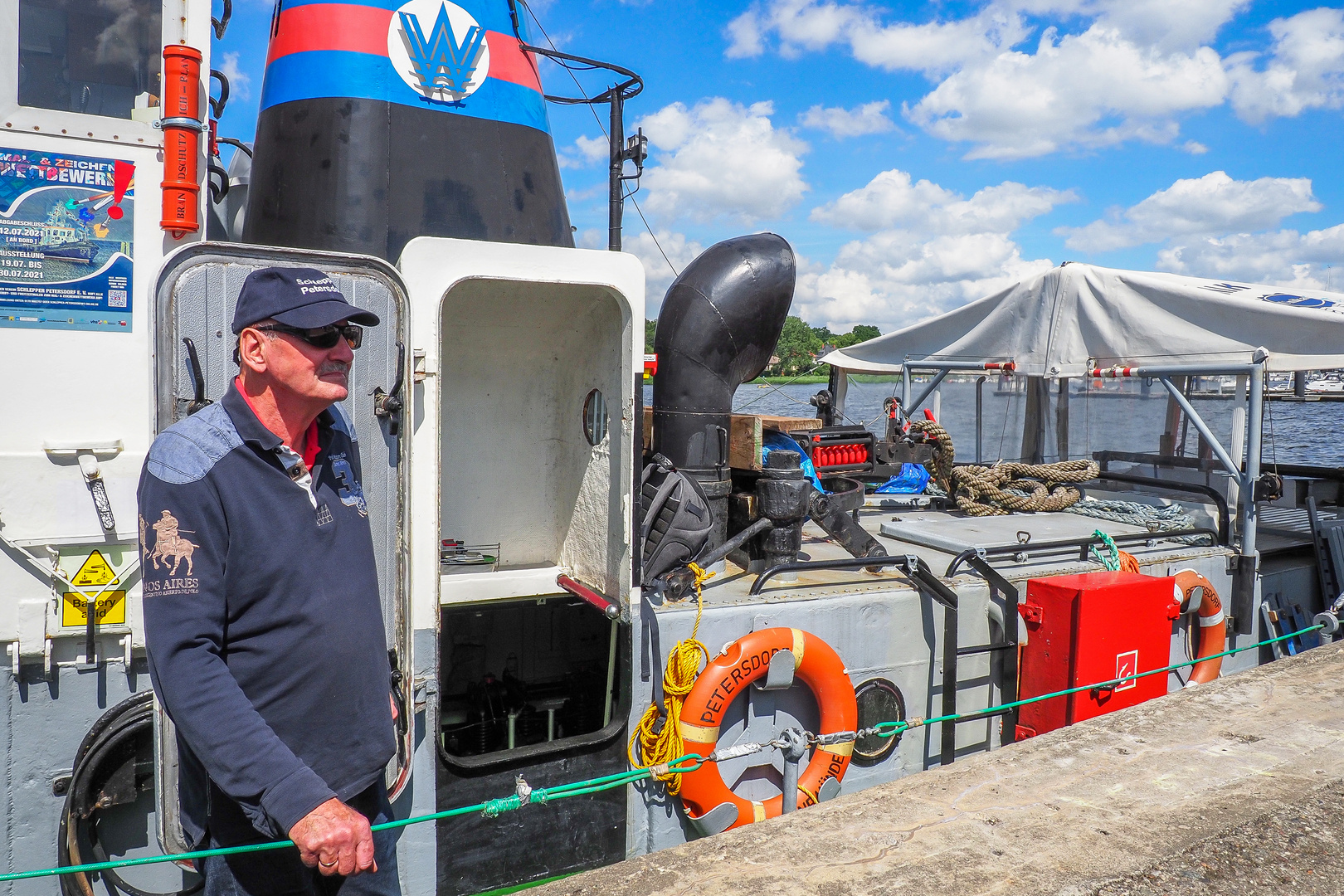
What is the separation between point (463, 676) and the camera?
4.71m

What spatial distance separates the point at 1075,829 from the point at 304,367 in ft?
7.80

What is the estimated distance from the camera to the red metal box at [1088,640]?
166 inches

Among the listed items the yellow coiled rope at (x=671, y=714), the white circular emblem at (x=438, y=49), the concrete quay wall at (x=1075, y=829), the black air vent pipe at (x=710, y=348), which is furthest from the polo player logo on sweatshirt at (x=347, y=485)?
the white circular emblem at (x=438, y=49)

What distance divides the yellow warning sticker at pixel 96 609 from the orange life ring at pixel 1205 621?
17.3 feet

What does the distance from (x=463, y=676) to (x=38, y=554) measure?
2286 mm

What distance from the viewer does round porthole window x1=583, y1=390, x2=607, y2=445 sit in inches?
161

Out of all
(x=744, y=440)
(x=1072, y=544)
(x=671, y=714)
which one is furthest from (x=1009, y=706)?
(x=1072, y=544)

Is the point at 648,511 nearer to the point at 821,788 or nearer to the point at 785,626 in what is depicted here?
the point at 785,626

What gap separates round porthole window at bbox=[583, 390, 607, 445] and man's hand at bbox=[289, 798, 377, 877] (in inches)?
98.4

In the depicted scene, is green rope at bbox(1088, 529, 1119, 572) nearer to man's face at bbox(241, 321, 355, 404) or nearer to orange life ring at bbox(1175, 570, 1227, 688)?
orange life ring at bbox(1175, 570, 1227, 688)

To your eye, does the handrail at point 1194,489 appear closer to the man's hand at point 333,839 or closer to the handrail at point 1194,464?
the handrail at point 1194,464

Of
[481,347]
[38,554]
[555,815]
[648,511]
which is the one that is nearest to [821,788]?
[555,815]

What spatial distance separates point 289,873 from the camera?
1.98m

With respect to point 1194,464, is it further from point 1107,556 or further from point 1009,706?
point 1009,706
